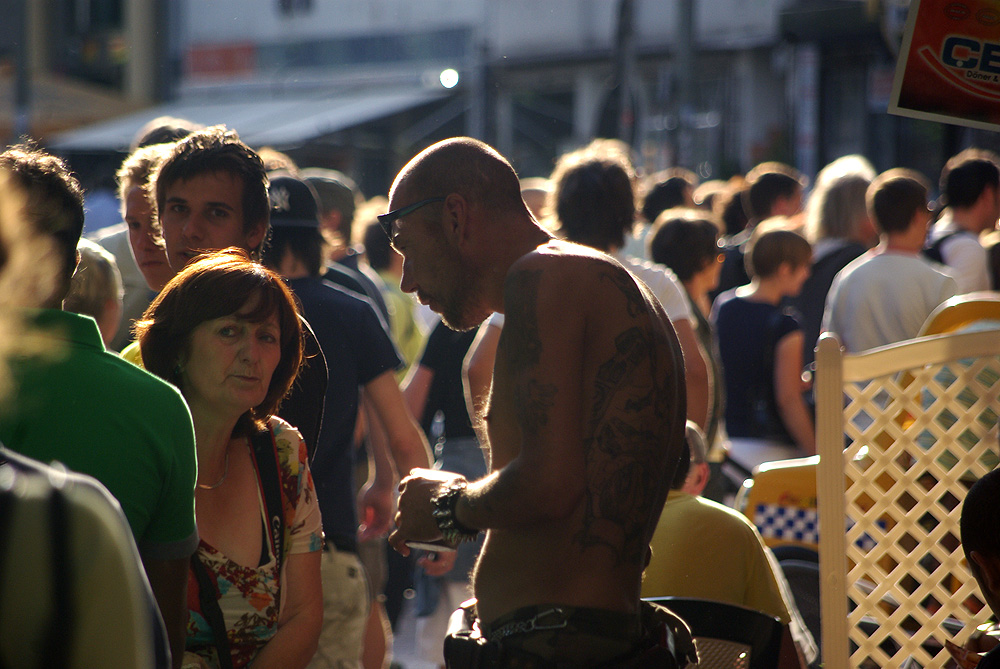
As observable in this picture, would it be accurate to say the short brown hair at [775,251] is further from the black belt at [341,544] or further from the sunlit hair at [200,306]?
the sunlit hair at [200,306]

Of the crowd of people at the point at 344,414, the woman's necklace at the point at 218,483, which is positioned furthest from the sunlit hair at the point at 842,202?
the woman's necklace at the point at 218,483

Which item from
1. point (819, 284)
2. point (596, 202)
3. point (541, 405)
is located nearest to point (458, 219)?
point (541, 405)

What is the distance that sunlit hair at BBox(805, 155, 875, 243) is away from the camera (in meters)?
5.81

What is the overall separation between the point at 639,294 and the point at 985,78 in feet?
4.10

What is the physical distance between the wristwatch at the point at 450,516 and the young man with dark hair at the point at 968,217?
415cm

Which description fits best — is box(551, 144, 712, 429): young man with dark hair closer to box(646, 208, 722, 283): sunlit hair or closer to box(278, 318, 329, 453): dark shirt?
box(646, 208, 722, 283): sunlit hair

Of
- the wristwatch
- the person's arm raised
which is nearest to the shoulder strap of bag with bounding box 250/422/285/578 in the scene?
the wristwatch

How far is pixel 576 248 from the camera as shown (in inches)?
86.8

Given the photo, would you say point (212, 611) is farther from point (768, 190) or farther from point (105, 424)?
point (768, 190)

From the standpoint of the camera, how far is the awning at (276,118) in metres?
19.2

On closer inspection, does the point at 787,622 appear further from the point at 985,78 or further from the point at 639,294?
the point at 985,78

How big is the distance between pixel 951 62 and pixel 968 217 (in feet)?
10.7

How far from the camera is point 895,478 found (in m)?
3.24

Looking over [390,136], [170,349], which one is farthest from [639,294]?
[390,136]
